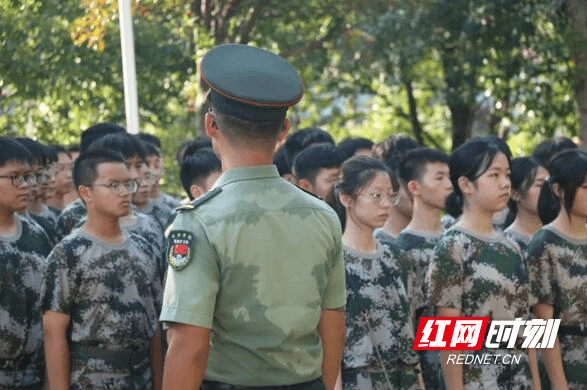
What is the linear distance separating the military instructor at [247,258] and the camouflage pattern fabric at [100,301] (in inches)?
86.7

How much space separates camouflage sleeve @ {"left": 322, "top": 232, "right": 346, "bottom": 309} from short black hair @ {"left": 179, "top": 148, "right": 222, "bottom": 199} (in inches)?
138

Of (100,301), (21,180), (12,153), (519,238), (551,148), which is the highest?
(12,153)

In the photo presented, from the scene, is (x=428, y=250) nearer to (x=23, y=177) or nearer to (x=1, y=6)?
(x=23, y=177)

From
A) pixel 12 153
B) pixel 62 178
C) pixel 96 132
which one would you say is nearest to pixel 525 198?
pixel 96 132

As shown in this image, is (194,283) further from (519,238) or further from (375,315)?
(519,238)

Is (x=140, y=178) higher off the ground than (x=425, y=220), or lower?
higher

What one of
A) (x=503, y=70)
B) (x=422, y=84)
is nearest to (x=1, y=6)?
(x=503, y=70)

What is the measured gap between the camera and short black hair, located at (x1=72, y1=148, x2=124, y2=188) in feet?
21.4

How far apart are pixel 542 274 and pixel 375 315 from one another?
1.12m

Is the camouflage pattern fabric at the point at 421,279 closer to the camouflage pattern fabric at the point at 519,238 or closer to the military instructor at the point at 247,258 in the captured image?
the camouflage pattern fabric at the point at 519,238

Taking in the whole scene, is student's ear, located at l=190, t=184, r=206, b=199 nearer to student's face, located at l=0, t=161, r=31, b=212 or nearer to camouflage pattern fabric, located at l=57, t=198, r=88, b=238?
camouflage pattern fabric, located at l=57, t=198, r=88, b=238

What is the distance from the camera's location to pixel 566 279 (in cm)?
669

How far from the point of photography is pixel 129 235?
255 inches

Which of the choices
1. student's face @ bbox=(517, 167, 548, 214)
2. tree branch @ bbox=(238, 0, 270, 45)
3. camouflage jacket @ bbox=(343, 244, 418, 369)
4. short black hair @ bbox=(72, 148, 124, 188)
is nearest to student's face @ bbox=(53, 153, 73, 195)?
short black hair @ bbox=(72, 148, 124, 188)
